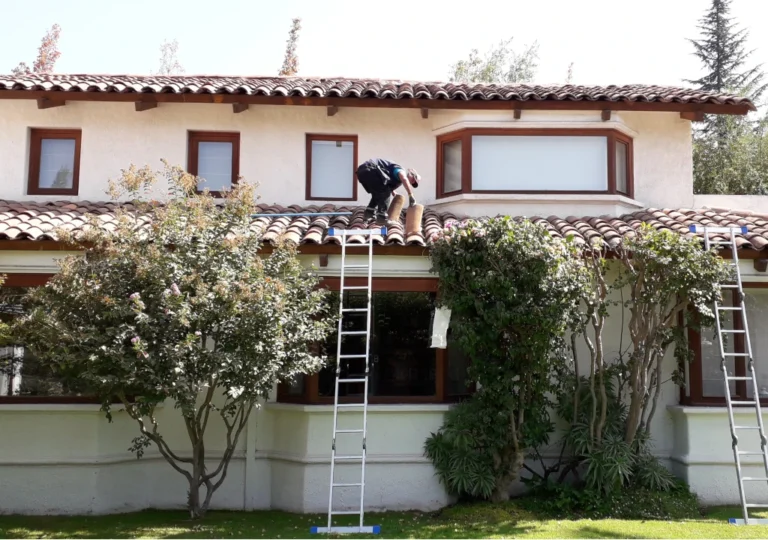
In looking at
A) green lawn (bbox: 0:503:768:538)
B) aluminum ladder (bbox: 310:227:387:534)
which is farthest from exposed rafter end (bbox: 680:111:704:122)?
green lawn (bbox: 0:503:768:538)

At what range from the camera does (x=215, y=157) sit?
13.8 meters

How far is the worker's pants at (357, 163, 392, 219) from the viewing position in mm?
11773

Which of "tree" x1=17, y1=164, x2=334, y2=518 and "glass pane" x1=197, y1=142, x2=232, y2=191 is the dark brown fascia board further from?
"tree" x1=17, y1=164, x2=334, y2=518

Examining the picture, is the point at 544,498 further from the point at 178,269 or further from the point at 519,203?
the point at 178,269

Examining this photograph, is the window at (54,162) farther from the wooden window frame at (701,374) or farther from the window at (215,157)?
the wooden window frame at (701,374)

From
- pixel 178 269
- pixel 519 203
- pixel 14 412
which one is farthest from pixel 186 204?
pixel 519 203

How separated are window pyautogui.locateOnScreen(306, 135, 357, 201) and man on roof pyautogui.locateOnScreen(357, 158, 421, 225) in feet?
6.16

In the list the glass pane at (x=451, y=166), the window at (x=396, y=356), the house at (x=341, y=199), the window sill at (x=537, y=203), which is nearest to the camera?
the house at (x=341, y=199)

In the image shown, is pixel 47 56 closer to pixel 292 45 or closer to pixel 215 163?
pixel 292 45

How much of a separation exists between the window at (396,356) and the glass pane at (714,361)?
152 inches

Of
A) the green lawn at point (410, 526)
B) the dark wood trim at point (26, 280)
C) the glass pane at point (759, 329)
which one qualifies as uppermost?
the dark wood trim at point (26, 280)

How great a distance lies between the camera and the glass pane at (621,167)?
13695 mm

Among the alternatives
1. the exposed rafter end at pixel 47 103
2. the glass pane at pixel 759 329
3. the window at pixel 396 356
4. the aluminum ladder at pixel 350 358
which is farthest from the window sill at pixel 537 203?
the exposed rafter end at pixel 47 103

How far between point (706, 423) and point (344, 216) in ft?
22.3
